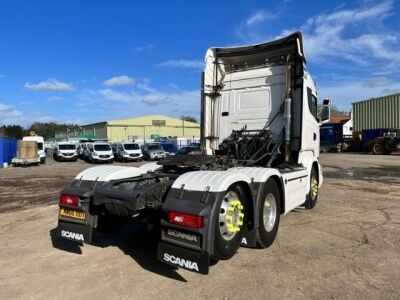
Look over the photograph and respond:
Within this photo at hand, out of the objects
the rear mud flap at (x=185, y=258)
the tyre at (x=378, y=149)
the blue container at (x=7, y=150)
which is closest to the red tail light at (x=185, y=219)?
the rear mud flap at (x=185, y=258)

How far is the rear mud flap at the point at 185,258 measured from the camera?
14.3ft

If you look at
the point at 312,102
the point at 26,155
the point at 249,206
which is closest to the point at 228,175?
the point at 249,206

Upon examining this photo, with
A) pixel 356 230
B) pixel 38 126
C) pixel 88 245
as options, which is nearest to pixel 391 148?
pixel 356 230

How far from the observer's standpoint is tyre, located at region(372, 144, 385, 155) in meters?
40.8

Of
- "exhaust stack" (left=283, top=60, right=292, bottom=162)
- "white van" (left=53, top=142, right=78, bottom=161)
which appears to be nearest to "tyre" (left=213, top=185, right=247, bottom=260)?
"exhaust stack" (left=283, top=60, right=292, bottom=162)

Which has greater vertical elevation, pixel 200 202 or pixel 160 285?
pixel 200 202

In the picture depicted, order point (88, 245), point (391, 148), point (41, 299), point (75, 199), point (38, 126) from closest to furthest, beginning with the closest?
point (41, 299)
point (75, 199)
point (88, 245)
point (391, 148)
point (38, 126)

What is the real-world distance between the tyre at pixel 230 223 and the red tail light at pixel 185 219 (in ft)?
0.98

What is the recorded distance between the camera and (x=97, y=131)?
9344 centimetres

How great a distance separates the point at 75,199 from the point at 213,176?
2058 mm

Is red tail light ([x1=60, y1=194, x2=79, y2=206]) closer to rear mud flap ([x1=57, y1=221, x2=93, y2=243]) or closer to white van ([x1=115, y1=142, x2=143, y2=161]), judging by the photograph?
rear mud flap ([x1=57, y1=221, x2=93, y2=243])

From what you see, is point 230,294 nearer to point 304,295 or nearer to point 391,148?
point 304,295

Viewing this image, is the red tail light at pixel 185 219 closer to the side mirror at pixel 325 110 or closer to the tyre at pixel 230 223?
the tyre at pixel 230 223

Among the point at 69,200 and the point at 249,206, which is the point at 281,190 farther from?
the point at 69,200
